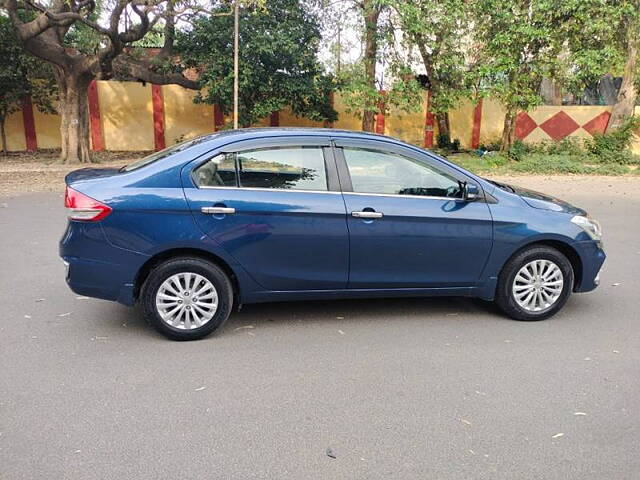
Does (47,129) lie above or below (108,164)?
above

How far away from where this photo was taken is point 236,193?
4383mm

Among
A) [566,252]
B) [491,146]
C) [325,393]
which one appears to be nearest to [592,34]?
[491,146]

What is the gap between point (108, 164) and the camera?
17016 millimetres

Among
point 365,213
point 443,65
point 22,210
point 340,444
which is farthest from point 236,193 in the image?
point 443,65

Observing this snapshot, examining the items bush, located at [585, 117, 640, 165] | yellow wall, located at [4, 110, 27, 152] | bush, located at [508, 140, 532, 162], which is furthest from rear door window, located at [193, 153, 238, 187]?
yellow wall, located at [4, 110, 27, 152]

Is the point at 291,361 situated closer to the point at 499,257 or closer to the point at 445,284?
the point at 445,284

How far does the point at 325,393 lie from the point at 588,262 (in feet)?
9.07

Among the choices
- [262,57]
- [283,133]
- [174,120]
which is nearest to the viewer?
[283,133]

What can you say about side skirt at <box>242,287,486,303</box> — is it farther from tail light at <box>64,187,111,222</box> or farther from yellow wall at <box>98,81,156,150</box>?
yellow wall at <box>98,81,156,150</box>

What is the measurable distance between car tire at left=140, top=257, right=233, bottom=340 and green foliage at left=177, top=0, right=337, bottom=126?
12838 mm

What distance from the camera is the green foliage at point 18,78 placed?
17.4 meters

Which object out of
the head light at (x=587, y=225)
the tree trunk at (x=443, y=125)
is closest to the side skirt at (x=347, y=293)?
the head light at (x=587, y=225)

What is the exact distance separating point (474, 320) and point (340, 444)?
229 cm

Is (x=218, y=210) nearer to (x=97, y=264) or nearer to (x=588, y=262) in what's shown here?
(x=97, y=264)
